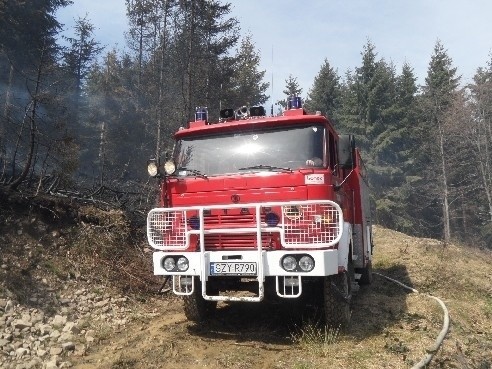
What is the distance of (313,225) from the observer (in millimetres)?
5254

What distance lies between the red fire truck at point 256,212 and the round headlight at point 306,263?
0.04 ft

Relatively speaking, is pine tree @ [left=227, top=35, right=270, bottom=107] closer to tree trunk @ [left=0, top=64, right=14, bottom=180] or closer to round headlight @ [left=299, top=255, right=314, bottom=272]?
tree trunk @ [left=0, top=64, right=14, bottom=180]

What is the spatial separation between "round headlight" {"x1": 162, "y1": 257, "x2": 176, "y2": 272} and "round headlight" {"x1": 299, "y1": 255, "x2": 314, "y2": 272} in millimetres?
1628

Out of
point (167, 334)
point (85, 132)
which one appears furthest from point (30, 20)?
point (167, 334)

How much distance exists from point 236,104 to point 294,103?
61.2 feet

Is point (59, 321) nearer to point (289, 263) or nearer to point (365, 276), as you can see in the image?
point (289, 263)

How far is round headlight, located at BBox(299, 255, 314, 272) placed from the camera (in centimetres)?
501

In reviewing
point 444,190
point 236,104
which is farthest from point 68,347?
point 444,190

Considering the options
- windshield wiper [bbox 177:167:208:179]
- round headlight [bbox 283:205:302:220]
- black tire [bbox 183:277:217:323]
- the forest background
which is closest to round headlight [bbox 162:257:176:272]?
black tire [bbox 183:277:217:323]

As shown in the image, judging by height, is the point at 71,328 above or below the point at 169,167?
below

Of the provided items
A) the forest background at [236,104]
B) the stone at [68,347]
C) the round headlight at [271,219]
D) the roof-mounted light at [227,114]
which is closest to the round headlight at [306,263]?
the round headlight at [271,219]

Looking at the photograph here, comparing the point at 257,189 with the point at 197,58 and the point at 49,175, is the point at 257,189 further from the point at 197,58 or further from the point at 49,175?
the point at 197,58

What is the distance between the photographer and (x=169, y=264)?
18.2 ft

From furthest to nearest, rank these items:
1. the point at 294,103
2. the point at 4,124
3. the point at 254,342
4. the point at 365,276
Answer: the point at 4,124 < the point at 365,276 < the point at 294,103 < the point at 254,342
